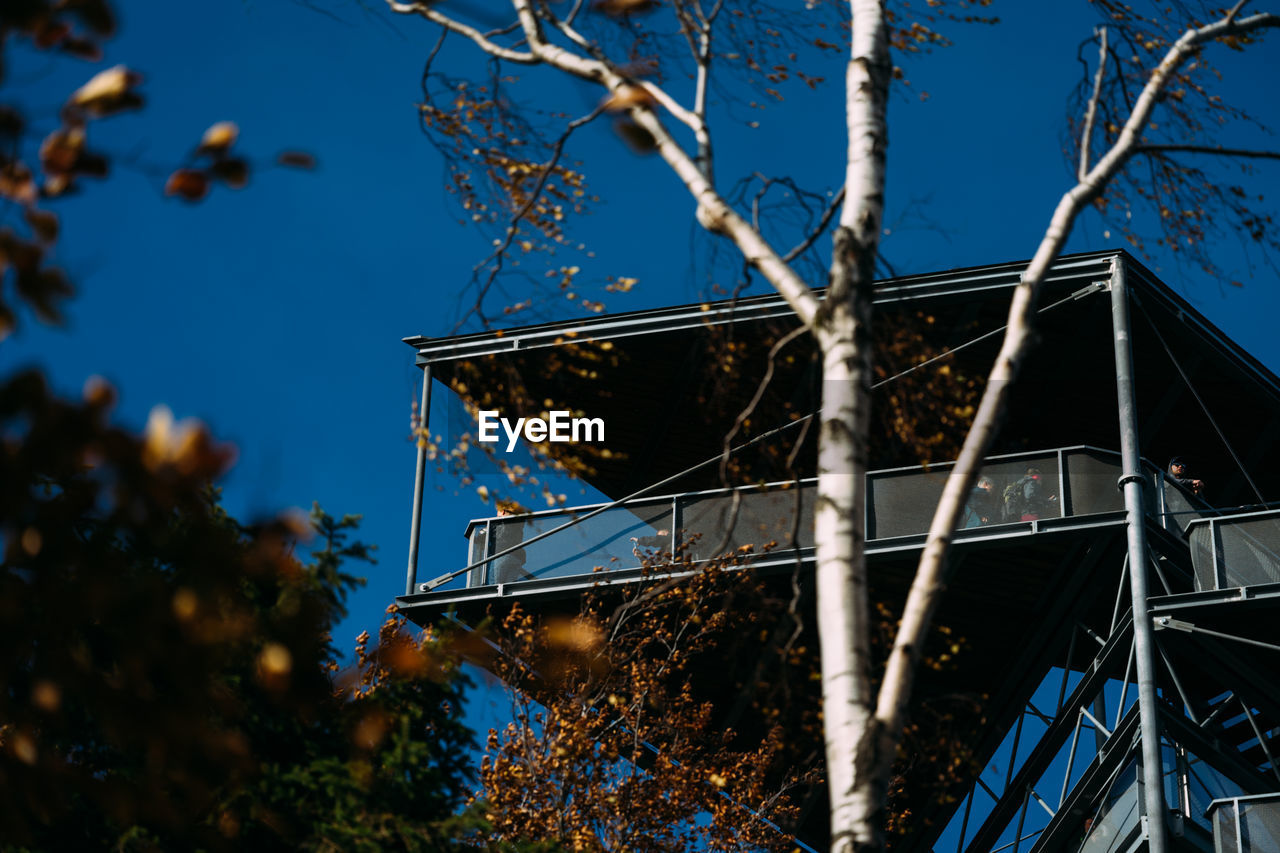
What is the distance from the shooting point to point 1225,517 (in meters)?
15.9

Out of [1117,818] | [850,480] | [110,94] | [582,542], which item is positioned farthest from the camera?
[582,542]

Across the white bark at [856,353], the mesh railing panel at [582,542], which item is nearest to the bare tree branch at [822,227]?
the white bark at [856,353]

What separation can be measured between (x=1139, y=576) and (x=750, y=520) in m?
4.75

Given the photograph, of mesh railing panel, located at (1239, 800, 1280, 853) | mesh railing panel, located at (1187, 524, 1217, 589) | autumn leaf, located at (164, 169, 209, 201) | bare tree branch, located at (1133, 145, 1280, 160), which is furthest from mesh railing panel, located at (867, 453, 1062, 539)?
autumn leaf, located at (164, 169, 209, 201)

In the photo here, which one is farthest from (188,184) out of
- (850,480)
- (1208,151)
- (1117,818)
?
(1117,818)

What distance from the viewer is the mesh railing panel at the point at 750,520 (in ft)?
58.1

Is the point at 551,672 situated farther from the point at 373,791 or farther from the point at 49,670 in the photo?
the point at 49,670

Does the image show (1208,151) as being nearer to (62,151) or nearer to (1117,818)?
(62,151)

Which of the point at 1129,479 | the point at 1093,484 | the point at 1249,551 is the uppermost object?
the point at 1093,484

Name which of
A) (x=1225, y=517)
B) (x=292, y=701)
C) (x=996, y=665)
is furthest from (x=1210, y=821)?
(x=292, y=701)

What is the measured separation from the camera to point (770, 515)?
1786 cm

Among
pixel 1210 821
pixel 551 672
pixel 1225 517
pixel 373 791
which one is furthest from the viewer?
pixel 551 672

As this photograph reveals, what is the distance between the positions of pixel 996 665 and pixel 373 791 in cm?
1279

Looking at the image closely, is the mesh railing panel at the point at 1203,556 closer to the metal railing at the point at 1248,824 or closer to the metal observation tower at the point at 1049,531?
the metal observation tower at the point at 1049,531
